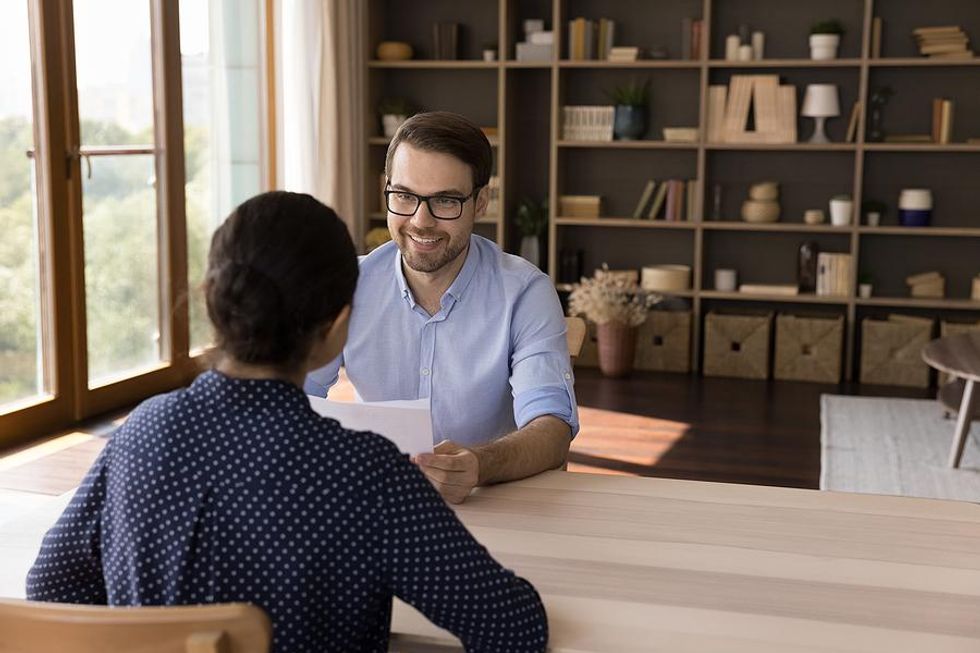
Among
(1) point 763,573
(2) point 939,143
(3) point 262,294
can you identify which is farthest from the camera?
(2) point 939,143

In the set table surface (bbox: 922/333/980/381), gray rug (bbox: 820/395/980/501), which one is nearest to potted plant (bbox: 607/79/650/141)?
gray rug (bbox: 820/395/980/501)

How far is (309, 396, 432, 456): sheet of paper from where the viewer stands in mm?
1621

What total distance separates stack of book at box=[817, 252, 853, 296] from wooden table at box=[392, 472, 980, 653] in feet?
14.6

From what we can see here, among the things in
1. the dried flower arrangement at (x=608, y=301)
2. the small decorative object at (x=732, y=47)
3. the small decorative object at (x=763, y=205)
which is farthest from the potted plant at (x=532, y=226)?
the small decorative object at (x=732, y=47)

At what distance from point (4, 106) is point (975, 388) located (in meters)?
3.62

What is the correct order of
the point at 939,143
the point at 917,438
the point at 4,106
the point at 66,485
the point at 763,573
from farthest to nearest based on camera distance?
the point at 939,143 → the point at 917,438 → the point at 4,106 → the point at 66,485 → the point at 763,573

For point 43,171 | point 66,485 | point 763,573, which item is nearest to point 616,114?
point 43,171

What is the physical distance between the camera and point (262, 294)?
3.71ft

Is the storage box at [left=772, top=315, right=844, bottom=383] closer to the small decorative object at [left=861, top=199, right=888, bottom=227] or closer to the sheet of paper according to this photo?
the small decorative object at [left=861, top=199, right=888, bottom=227]

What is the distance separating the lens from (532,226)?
21.0ft

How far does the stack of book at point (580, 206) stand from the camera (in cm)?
630

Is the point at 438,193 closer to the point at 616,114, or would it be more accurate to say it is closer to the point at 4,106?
the point at 4,106

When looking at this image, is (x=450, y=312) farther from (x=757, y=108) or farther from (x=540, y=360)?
(x=757, y=108)

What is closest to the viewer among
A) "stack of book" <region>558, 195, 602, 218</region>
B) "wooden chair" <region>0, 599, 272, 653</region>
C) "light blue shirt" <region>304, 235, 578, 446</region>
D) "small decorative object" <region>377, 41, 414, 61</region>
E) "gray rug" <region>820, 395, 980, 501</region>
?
"wooden chair" <region>0, 599, 272, 653</region>
